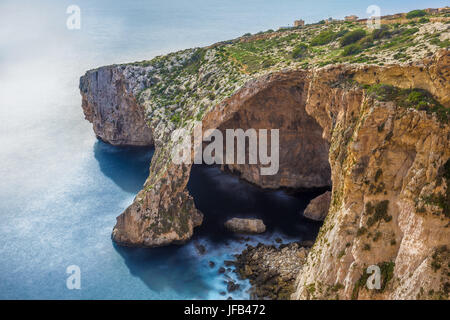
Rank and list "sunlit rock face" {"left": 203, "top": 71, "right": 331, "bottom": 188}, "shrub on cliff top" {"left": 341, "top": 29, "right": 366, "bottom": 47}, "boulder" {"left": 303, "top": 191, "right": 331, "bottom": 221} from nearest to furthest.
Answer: "shrub on cliff top" {"left": 341, "top": 29, "right": 366, "bottom": 47}
"boulder" {"left": 303, "top": 191, "right": 331, "bottom": 221}
"sunlit rock face" {"left": 203, "top": 71, "right": 331, "bottom": 188}

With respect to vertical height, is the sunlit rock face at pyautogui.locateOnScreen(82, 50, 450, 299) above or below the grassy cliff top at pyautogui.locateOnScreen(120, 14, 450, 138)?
below

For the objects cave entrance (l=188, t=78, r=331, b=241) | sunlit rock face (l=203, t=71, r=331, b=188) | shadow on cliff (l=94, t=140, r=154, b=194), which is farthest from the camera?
shadow on cliff (l=94, t=140, r=154, b=194)

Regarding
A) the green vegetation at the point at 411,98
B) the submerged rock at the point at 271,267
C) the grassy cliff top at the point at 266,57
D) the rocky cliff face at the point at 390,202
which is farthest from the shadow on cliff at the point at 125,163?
the green vegetation at the point at 411,98

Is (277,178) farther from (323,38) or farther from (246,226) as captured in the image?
(323,38)

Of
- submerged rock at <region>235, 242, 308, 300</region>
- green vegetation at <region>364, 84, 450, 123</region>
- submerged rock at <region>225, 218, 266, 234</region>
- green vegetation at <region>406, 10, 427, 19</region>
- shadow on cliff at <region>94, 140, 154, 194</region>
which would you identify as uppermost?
green vegetation at <region>406, 10, 427, 19</region>

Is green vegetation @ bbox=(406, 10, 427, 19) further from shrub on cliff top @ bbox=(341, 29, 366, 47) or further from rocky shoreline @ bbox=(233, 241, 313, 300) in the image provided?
rocky shoreline @ bbox=(233, 241, 313, 300)

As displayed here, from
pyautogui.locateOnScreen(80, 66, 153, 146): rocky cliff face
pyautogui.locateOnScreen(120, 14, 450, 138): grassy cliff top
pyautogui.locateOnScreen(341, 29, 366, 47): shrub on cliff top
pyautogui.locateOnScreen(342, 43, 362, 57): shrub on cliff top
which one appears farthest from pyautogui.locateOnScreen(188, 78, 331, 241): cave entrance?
pyautogui.locateOnScreen(80, 66, 153, 146): rocky cliff face

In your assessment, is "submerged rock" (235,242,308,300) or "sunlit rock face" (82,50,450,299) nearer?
"sunlit rock face" (82,50,450,299)
